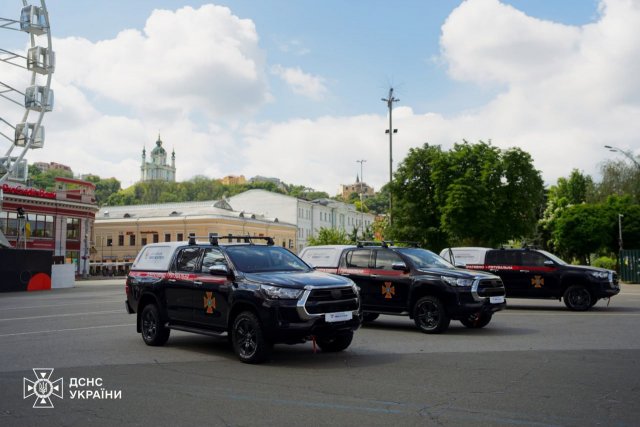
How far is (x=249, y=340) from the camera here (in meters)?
9.31

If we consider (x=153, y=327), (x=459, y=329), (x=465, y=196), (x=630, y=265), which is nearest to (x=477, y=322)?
(x=459, y=329)

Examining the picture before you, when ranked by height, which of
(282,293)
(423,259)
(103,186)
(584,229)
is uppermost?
(103,186)

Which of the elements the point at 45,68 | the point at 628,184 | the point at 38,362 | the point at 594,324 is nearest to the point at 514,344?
the point at 594,324

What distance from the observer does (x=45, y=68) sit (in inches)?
1334

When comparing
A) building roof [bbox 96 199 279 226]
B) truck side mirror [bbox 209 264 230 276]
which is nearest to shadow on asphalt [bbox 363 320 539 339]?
truck side mirror [bbox 209 264 230 276]

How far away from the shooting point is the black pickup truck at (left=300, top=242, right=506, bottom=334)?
1278 centimetres

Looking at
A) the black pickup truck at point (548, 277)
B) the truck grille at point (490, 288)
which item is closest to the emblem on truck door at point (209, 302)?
the truck grille at point (490, 288)

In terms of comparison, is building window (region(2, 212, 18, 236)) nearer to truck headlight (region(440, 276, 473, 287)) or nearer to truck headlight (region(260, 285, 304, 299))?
truck headlight (region(440, 276, 473, 287))

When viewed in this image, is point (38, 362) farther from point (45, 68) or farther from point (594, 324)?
point (45, 68)

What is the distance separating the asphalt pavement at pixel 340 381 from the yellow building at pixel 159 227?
65.8 m

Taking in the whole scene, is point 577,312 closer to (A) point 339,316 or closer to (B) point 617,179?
(A) point 339,316

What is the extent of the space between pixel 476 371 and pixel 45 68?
32377 millimetres

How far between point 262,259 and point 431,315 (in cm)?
461

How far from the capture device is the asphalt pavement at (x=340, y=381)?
20.5 feet
